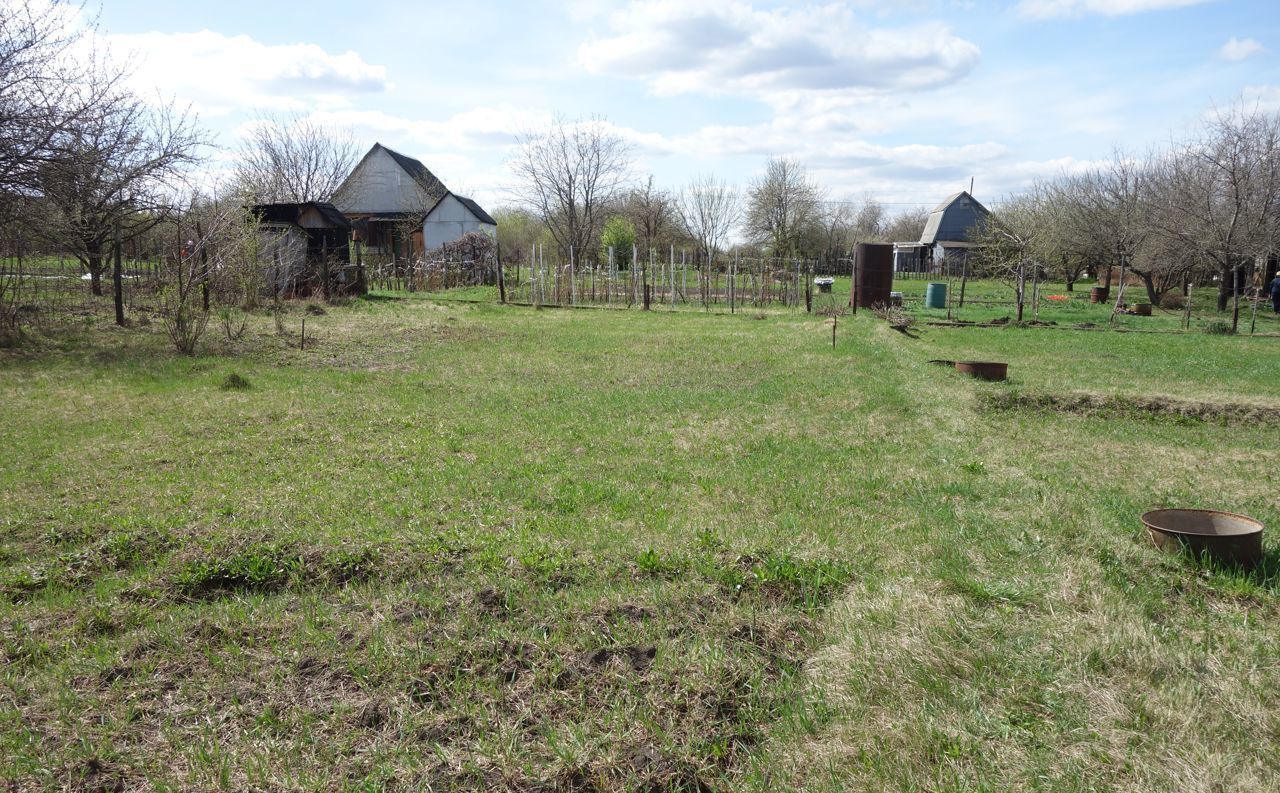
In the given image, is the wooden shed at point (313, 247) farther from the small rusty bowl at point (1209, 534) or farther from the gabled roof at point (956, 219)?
the gabled roof at point (956, 219)

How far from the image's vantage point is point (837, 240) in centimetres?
6034

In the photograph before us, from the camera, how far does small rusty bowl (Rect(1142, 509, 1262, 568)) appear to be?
4.49 metres

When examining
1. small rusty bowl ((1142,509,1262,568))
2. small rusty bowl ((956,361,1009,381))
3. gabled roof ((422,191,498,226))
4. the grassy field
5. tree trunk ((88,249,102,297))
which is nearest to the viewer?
the grassy field

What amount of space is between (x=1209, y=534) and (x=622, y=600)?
364cm

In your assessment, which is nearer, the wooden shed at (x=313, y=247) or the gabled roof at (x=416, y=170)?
the wooden shed at (x=313, y=247)

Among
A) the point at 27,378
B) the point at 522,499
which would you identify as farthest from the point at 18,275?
the point at 522,499

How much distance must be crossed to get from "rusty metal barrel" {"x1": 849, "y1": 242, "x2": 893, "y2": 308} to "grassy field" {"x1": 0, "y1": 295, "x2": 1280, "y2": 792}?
1511 centimetres

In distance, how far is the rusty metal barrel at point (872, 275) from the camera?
24016 mm

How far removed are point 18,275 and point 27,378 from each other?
518cm

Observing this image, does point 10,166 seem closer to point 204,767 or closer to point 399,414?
point 399,414

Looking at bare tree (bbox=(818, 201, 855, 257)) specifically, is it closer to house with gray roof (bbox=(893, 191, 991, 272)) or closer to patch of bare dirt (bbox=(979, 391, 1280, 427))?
house with gray roof (bbox=(893, 191, 991, 272))

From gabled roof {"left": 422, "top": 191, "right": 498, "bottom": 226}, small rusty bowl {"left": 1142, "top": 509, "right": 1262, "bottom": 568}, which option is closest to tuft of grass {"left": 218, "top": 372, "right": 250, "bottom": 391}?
small rusty bowl {"left": 1142, "top": 509, "right": 1262, "bottom": 568}

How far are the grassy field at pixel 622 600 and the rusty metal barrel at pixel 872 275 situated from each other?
1511 centimetres

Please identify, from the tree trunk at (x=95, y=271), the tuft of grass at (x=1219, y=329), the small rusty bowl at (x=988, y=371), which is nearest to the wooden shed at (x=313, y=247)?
the tree trunk at (x=95, y=271)
